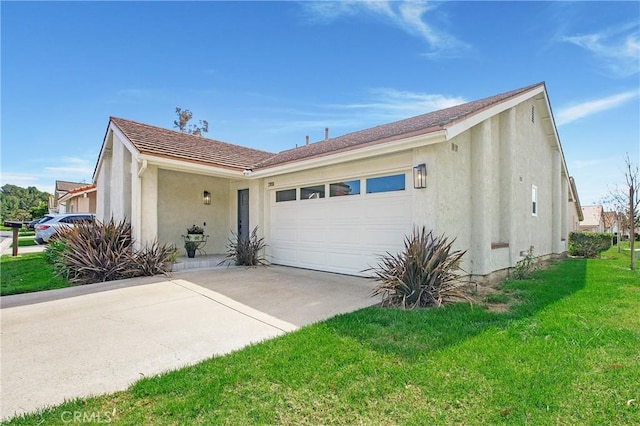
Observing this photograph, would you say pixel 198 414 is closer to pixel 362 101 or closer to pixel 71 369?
pixel 71 369

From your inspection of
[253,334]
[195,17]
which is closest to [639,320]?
[253,334]

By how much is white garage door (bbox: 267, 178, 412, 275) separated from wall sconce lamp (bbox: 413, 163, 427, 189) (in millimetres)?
733

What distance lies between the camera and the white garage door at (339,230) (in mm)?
8250

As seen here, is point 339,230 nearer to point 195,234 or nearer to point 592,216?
point 195,234

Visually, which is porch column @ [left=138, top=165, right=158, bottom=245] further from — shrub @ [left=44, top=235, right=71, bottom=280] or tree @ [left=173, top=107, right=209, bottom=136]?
tree @ [left=173, top=107, right=209, bottom=136]

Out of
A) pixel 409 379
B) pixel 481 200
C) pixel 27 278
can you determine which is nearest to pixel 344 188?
pixel 481 200

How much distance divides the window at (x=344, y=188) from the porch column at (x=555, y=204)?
11373 mm

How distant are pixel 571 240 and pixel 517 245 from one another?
979cm

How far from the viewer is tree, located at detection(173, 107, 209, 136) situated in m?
33.6

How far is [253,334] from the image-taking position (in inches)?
185

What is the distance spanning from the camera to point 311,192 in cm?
1047

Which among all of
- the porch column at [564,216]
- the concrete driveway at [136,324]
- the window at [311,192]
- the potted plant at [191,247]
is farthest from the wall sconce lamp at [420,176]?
the porch column at [564,216]

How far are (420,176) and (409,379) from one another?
190 inches

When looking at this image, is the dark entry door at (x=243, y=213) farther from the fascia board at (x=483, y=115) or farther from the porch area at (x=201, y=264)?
the fascia board at (x=483, y=115)
